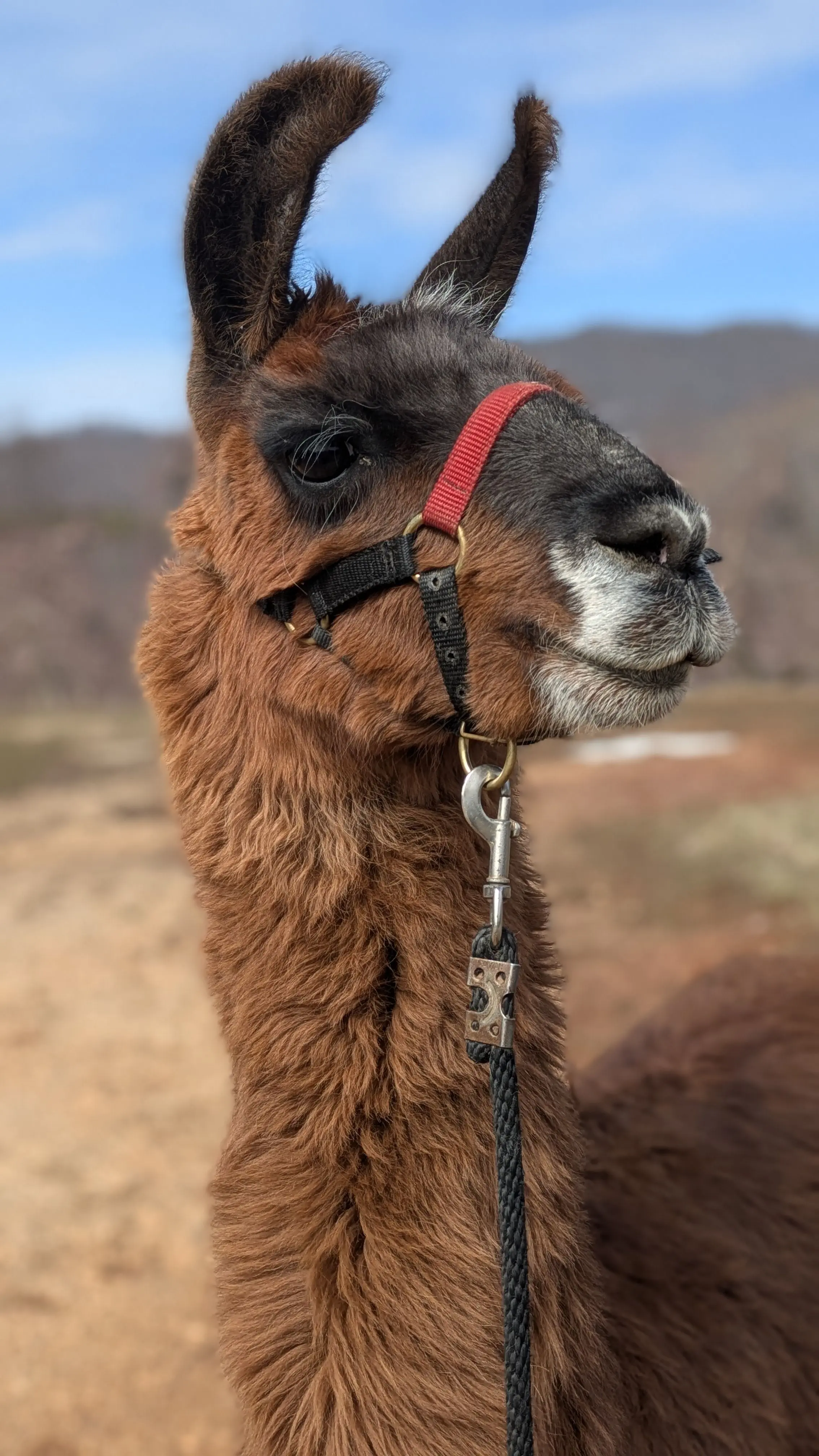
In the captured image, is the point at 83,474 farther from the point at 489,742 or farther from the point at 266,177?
the point at 489,742

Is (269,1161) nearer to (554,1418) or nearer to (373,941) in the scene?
(373,941)

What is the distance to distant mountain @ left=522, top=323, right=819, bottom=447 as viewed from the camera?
119 ft

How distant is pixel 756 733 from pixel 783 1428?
1146cm

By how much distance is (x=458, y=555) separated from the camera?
1.83m

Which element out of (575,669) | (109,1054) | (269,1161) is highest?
(575,669)

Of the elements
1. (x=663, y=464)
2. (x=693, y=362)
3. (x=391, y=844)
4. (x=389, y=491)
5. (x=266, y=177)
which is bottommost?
(x=391, y=844)

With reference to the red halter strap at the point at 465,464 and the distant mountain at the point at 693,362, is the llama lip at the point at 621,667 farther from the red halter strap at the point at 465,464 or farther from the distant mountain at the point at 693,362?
the distant mountain at the point at 693,362

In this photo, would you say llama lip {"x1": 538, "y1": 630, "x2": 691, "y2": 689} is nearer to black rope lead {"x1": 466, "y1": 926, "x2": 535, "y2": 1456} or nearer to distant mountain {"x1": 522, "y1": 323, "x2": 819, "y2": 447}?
black rope lead {"x1": 466, "y1": 926, "x2": 535, "y2": 1456}

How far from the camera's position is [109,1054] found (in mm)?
6617

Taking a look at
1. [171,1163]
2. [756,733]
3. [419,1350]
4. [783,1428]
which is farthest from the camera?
[756,733]

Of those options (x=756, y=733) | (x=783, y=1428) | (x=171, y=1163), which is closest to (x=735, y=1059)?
(x=783, y=1428)

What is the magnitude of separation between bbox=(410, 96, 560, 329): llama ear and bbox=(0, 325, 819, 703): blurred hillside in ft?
31.4

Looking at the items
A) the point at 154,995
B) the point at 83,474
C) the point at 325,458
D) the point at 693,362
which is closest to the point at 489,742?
the point at 325,458

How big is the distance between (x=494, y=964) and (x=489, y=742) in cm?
40
